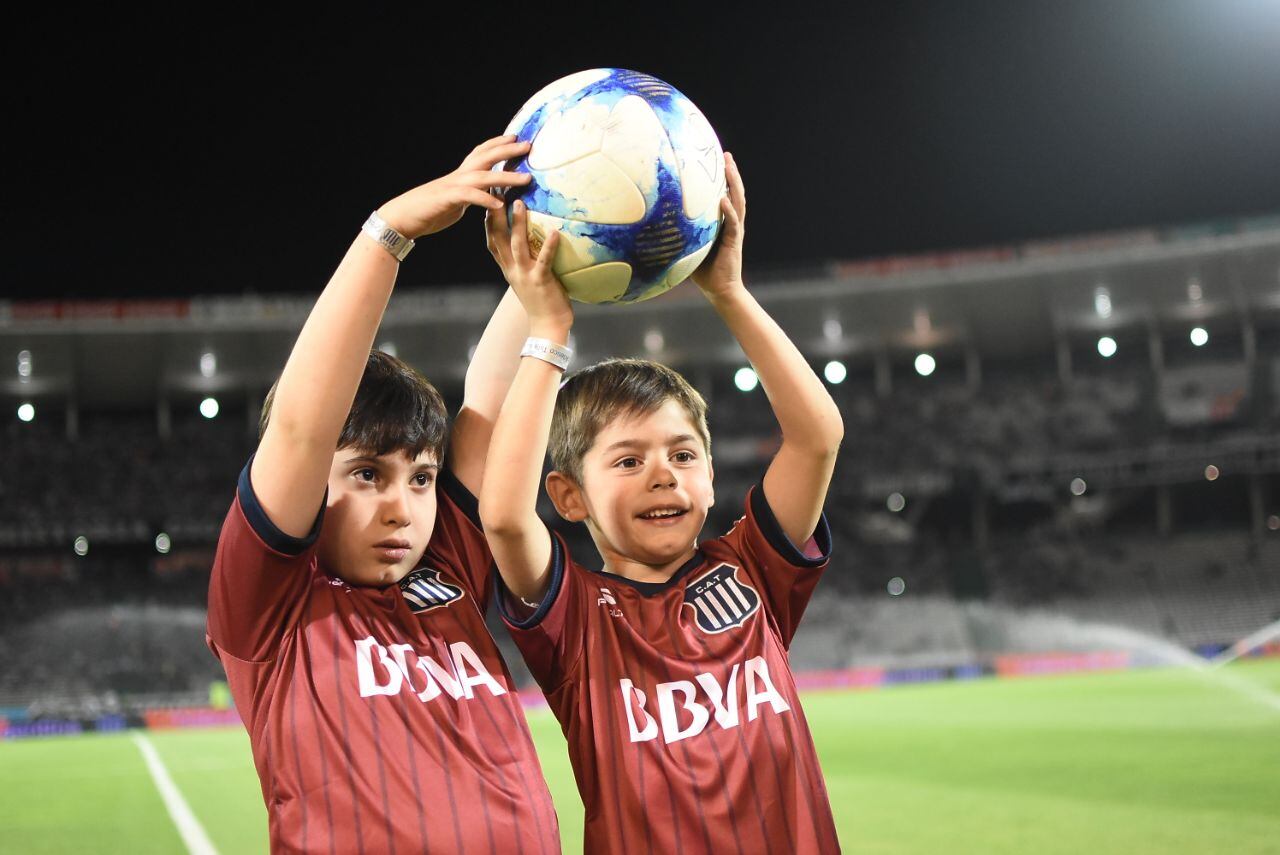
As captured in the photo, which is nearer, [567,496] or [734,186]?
[734,186]

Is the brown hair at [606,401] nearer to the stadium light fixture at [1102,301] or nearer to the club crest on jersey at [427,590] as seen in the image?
the club crest on jersey at [427,590]

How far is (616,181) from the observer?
2428 millimetres

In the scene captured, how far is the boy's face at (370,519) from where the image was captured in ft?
7.98

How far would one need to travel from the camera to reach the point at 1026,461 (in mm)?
34594

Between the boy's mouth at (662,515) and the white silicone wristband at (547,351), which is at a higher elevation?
the white silicone wristband at (547,351)

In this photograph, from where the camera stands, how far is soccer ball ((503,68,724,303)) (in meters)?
2.39

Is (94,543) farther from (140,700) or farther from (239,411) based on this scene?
(140,700)

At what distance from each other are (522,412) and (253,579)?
2.18ft

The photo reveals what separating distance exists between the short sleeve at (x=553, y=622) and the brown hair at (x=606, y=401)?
33 cm

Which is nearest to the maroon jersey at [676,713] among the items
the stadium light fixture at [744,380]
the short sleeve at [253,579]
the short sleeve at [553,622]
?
the short sleeve at [553,622]

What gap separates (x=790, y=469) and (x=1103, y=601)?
1264 inches

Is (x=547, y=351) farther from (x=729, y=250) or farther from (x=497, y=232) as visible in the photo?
(x=729, y=250)

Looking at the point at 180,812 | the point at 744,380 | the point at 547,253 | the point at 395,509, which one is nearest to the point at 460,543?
the point at 395,509

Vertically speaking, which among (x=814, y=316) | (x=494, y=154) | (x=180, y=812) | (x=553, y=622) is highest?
(x=814, y=316)
